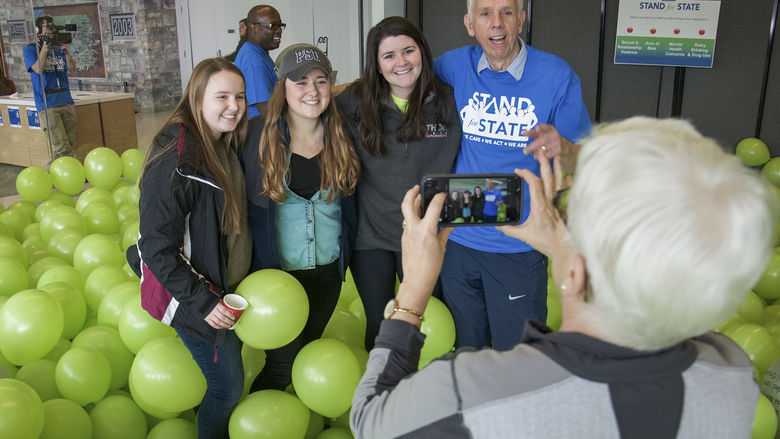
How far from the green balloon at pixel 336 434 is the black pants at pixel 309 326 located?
21 centimetres

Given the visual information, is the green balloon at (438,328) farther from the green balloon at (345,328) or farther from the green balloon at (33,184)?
the green balloon at (33,184)

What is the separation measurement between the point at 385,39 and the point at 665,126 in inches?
48.9

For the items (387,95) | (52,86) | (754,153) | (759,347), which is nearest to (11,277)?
(387,95)

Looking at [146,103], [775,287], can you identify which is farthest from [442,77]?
[146,103]

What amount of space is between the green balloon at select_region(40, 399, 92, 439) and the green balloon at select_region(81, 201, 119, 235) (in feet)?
5.31

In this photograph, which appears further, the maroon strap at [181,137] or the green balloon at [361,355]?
the green balloon at [361,355]

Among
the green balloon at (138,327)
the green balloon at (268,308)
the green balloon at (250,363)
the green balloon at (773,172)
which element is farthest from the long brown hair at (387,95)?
the green balloon at (773,172)

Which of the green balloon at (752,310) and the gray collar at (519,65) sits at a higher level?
the gray collar at (519,65)

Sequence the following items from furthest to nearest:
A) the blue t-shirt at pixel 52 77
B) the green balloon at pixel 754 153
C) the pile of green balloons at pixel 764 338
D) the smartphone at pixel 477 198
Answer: the blue t-shirt at pixel 52 77
the green balloon at pixel 754 153
the pile of green balloons at pixel 764 338
the smartphone at pixel 477 198

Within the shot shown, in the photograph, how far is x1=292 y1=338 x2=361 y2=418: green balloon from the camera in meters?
1.83

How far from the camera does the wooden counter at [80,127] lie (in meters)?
4.57

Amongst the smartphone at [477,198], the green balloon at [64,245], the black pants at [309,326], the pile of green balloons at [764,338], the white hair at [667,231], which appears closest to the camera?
the white hair at [667,231]

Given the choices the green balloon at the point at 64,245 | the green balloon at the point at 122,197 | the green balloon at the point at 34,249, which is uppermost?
the green balloon at the point at 122,197

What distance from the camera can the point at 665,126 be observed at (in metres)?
0.78
